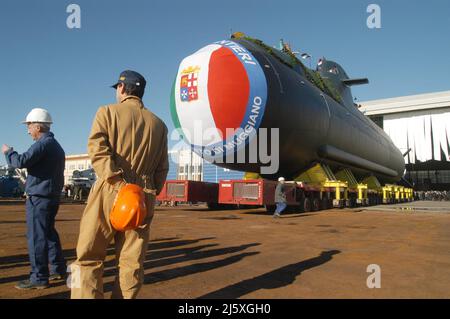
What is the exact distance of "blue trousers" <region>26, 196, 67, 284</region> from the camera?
3.54 metres

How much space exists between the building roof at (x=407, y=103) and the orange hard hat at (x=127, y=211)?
46.5 metres

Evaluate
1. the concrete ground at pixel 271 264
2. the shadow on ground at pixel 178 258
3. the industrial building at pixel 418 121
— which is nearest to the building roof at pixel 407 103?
the industrial building at pixel 418 121

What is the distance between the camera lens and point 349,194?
757 inches

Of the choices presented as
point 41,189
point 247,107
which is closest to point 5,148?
point 41,189

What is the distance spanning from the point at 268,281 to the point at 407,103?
46.2m

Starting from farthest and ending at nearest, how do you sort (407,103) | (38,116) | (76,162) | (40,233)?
(76,162), (407,103), (38,116), (40,233)

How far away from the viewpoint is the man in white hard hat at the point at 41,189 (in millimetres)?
3519

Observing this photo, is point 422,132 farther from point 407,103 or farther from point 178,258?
point 178,258

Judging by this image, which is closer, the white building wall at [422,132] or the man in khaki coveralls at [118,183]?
the man in khaki coveralls at [118,183]

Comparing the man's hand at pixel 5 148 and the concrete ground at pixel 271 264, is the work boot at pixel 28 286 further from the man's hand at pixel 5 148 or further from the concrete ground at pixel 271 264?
the man's hand at pixel 5 148

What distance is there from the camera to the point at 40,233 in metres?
3.62
